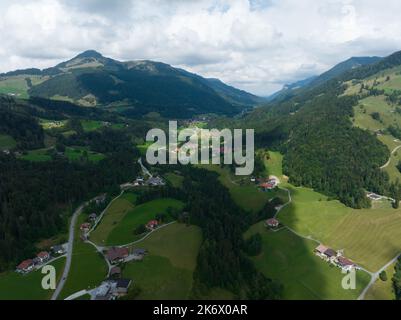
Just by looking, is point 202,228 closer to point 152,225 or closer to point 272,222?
point 152,225

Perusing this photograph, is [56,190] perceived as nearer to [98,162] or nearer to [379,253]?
[98,162]

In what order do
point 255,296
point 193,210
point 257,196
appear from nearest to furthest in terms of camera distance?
point 255,296
point 193,210
point 257,196

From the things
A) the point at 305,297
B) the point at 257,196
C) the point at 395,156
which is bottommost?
the point at 305,297

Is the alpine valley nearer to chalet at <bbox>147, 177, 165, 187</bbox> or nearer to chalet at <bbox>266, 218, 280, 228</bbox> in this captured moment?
chalet at <bbox>266, 218, 280, 228</bbox>

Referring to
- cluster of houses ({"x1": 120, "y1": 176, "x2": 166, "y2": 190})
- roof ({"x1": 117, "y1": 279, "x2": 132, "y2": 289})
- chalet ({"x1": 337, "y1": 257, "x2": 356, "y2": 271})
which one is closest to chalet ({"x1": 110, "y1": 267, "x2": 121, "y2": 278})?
roof ({"x1": 117, "y1": 279, "x2": 132, "y2": 289})

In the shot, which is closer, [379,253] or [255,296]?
[255,296]
